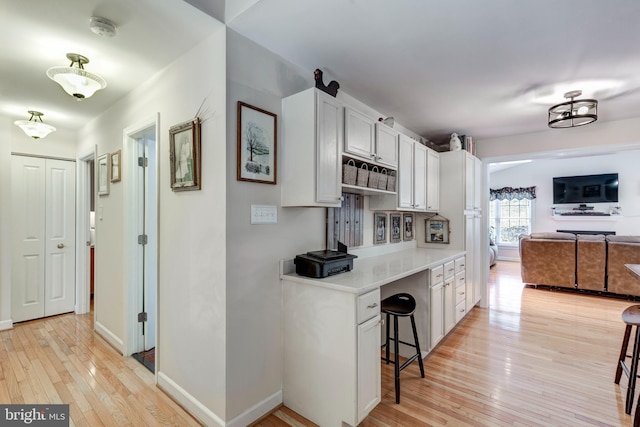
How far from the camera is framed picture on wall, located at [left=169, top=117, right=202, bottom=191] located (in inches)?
75.1

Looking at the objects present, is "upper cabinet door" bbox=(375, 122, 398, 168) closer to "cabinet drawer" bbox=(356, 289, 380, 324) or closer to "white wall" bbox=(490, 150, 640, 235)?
"cabinet drawer" bbox=(356, 289, 380, 324)

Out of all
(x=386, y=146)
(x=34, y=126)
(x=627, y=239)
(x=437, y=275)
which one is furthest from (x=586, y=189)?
(x=34, y=126)

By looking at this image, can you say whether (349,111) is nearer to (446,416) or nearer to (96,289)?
(446,416)

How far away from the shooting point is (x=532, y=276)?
5.22 metres

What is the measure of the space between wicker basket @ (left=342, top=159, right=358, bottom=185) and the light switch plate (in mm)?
569

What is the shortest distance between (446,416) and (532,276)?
443cm

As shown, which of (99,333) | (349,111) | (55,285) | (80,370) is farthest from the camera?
(55,285)

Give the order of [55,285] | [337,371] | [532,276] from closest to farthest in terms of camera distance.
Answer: [337,371] → [55,285] → [532,276]

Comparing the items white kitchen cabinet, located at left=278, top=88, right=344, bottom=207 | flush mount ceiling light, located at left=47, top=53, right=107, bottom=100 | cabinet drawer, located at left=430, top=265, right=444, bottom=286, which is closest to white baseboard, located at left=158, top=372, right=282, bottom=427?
white kitchen cabinet, located at left=278, top=88, right=344, bottom=207

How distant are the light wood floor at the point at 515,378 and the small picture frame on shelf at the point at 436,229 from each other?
1044 mm

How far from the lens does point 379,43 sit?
1.95 m

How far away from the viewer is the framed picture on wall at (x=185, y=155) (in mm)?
1907

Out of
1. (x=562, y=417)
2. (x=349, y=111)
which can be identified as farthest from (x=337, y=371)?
(x=349, y=111)

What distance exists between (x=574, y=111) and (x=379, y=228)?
6.98 feet
